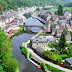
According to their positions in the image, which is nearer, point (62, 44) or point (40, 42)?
point (62, 44)

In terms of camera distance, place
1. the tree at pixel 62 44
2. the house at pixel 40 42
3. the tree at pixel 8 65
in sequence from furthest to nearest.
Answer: the house at pixel 40 42, the tree at pixel 62 44, the tree at pixel 8 65

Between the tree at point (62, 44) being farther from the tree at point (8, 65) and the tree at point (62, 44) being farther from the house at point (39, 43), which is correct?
the tree at point (8, 65)

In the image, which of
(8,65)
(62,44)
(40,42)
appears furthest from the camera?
(40,42)

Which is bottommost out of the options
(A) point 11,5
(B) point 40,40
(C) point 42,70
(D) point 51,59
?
(C) point 42,70

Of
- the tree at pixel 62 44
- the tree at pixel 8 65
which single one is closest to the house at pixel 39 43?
the tree at pixel 62 44

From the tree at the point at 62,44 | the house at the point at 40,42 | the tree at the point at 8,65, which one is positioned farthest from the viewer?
the house at the point at 40,42

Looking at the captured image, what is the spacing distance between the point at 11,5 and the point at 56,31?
91.8 metres

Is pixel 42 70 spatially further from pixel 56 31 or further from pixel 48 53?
pixel 56 31

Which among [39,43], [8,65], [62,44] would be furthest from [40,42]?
[8,65]

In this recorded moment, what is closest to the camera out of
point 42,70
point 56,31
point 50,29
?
point 42,70

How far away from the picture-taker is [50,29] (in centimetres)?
5606

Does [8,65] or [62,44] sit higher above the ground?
[62,44]

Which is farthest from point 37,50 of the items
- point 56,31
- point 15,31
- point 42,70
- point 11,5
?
point 11,5

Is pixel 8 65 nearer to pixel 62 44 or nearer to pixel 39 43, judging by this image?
pixel 39 43
